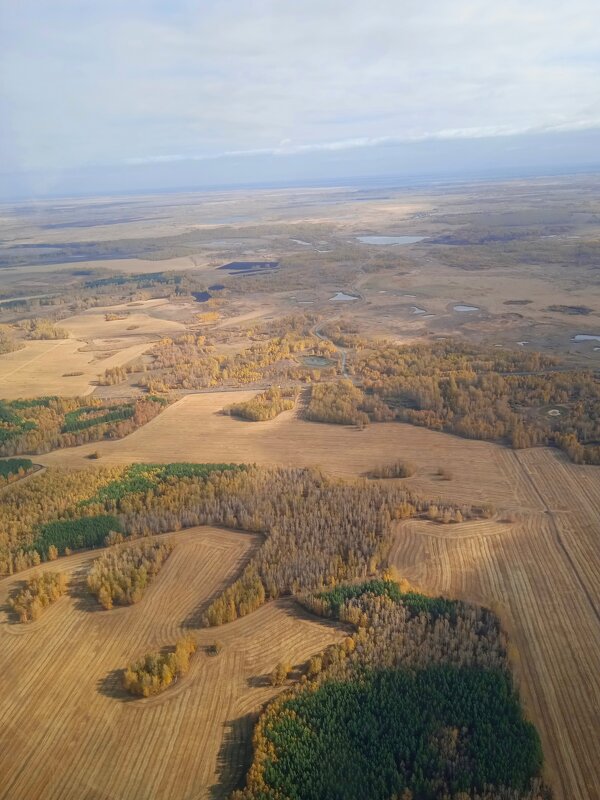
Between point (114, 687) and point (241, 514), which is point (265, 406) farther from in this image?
point (114, 687)

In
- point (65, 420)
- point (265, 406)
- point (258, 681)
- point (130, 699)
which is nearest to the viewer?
point (130, 699)

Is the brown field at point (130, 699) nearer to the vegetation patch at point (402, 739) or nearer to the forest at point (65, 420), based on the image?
the vegetation patch at point (402, 739)

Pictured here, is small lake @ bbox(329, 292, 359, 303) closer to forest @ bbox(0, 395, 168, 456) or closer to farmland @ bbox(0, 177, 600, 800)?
farmland @ bbox(0, 177, 600, 800)

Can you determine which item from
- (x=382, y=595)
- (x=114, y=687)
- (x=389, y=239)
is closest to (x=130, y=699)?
(x=114, y=687)

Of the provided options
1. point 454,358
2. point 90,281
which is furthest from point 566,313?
point 90,281

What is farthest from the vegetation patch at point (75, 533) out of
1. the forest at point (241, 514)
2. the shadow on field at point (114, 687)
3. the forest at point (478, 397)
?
the forest at point (478, 397)
